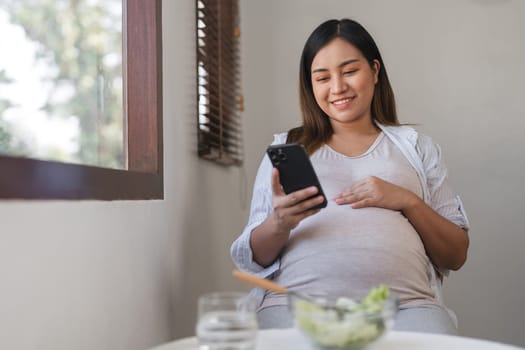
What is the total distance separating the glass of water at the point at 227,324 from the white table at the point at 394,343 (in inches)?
5.3

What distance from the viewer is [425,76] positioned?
2.64m

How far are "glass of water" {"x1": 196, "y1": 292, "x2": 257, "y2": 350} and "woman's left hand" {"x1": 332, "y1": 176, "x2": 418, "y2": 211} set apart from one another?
2.37ft

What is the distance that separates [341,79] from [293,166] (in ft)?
1.49

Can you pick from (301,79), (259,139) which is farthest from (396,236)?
(259,139)

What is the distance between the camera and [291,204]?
4.30 feet

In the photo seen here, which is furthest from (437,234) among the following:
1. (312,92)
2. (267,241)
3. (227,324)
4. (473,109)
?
(473,109)

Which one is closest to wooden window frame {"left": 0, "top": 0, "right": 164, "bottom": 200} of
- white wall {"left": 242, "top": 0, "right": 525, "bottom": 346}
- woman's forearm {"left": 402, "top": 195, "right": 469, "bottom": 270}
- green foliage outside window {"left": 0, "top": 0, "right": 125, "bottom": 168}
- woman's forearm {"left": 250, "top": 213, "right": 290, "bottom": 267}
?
green foliage outside window {"left": 0, "top": 0, "right": 125, "bottom": 168}

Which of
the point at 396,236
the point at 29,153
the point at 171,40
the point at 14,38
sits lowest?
the point at 396,236

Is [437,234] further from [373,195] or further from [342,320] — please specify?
[342,320]

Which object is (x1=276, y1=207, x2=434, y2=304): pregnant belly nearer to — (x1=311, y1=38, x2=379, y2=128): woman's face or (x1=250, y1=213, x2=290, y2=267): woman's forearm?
(x1=250, y1=213, x2=290, y2=267): woman's forearm

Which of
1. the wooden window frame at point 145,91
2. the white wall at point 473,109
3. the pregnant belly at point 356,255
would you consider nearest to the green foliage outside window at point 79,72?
the wooden window frame at point 145,91

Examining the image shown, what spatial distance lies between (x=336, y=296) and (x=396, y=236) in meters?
0.61

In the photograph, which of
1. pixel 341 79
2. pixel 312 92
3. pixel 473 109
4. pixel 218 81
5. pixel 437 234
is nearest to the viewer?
pixel 437 234

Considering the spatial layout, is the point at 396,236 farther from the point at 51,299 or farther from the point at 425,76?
the point at 425,76
